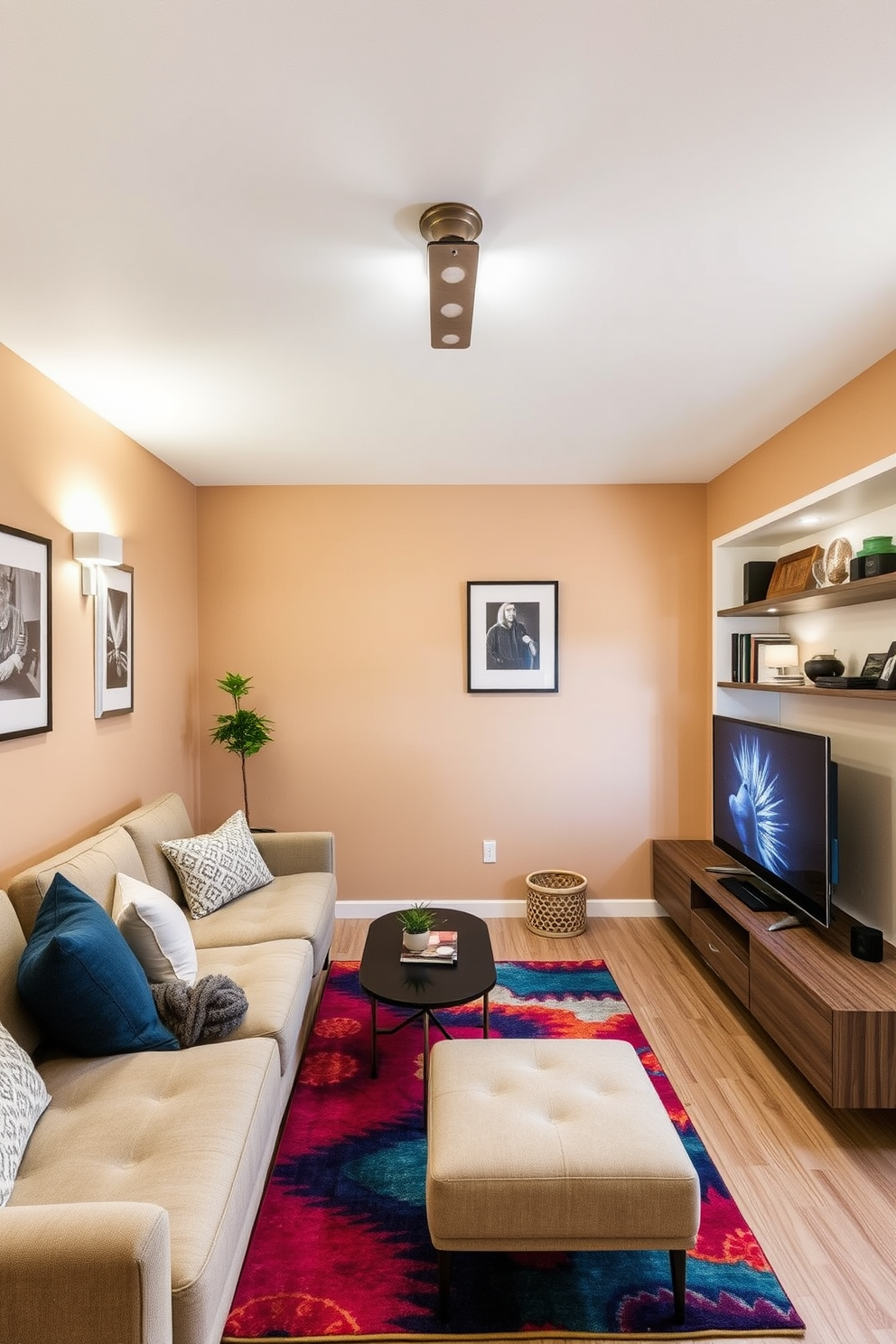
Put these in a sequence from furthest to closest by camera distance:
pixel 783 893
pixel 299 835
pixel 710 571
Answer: pixel 710 571 → pixel 299 835 → pixel 783 893

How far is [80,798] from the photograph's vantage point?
291cm

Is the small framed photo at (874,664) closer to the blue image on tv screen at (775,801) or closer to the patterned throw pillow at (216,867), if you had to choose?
the blue image on tv screen at (775,801)

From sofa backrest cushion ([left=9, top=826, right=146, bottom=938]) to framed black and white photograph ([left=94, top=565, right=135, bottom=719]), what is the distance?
0.60 meters

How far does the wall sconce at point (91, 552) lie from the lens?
111 inches

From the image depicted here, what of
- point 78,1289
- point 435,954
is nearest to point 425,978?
point 435,954

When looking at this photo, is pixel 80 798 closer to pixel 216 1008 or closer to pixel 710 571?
pixel 216 1008

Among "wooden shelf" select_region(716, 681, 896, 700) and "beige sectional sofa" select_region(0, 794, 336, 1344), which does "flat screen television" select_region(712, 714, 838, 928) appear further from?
"beige sectional sofa" select_region(0, 794, 336, 1344)

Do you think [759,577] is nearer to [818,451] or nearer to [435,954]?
[818,451]

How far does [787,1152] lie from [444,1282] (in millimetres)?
1204

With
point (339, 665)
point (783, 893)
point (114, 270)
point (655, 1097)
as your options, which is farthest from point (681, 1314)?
point (339, 665)

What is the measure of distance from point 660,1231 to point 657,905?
2910mm

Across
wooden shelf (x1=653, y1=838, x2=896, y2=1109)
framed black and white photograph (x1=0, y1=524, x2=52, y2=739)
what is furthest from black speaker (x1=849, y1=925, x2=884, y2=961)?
framed black and white photograph (x1=0, y1=524, x2=52, y2=739)

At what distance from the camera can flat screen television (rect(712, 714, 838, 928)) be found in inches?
111

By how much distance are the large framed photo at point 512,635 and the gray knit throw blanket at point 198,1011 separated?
250 cm
